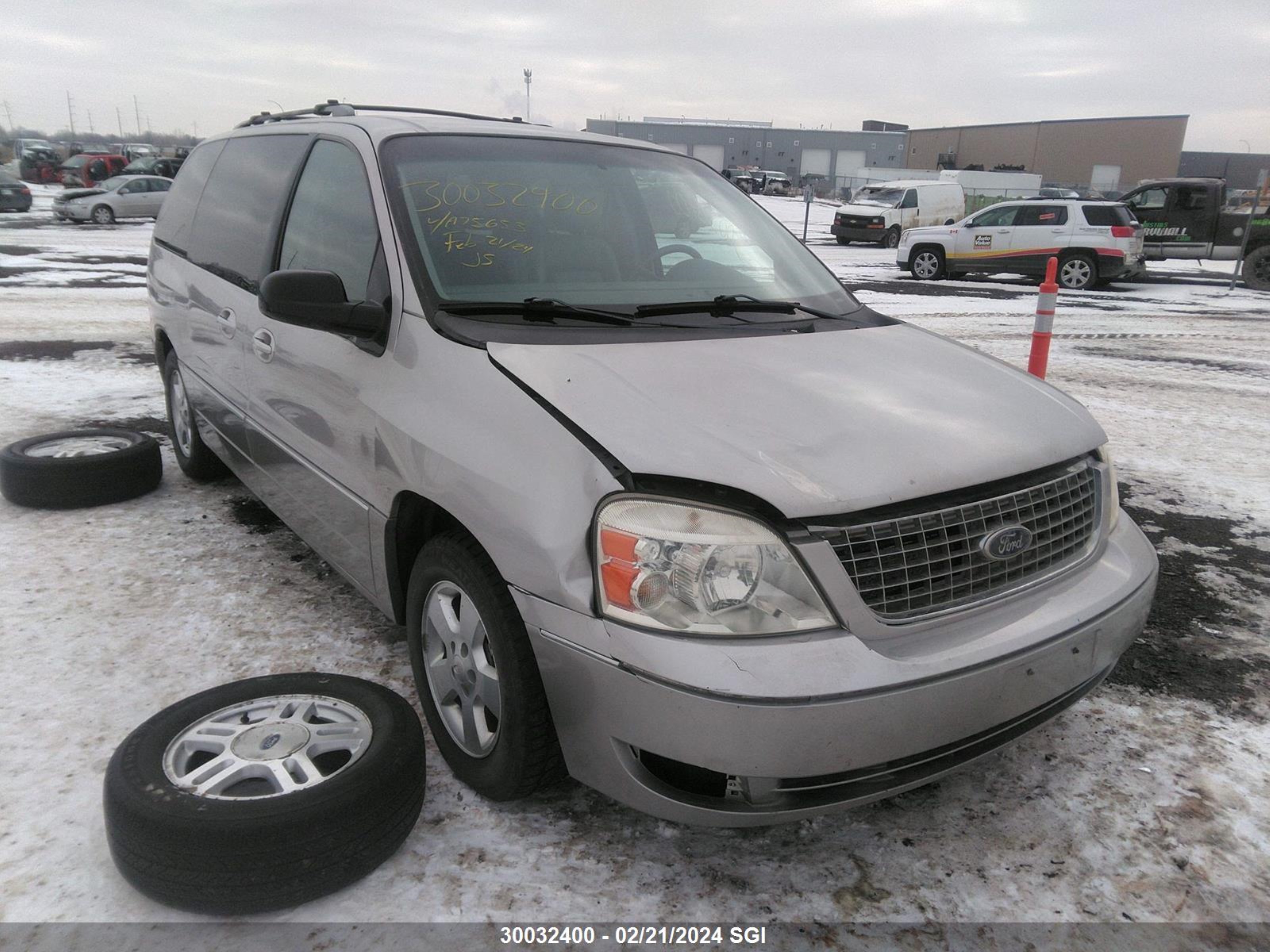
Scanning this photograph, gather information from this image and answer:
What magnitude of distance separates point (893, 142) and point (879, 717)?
346ft

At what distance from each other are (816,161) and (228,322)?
332 feet

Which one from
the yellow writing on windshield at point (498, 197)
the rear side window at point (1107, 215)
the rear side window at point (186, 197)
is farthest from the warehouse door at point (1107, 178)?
Answer: the yellow writing on windshield at point (498, 197)

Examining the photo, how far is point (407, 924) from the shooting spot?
201 centimetres

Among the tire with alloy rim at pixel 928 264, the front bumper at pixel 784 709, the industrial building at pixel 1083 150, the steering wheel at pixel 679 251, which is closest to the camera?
the front bumper at pixel 784 709

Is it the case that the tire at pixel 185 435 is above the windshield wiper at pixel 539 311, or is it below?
below

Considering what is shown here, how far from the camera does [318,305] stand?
8.36 ft

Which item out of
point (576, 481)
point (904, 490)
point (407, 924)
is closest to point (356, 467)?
point (576, 481)

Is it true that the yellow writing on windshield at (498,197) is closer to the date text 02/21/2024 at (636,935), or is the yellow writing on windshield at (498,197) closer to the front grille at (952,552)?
the front grille at (952,552)

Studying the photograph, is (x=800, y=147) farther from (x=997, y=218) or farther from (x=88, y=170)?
(x=997, y=218)

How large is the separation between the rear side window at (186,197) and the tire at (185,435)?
0.62m

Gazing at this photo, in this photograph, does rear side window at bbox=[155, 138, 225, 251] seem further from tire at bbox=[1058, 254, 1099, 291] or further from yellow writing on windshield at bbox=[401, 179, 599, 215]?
tire at bbox=[1058, 254, 1099, 291]

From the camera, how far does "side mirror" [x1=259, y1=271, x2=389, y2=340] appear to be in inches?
99.6

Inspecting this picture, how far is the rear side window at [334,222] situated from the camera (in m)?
2.84

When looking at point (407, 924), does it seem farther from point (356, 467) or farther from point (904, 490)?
point (904, 490)
